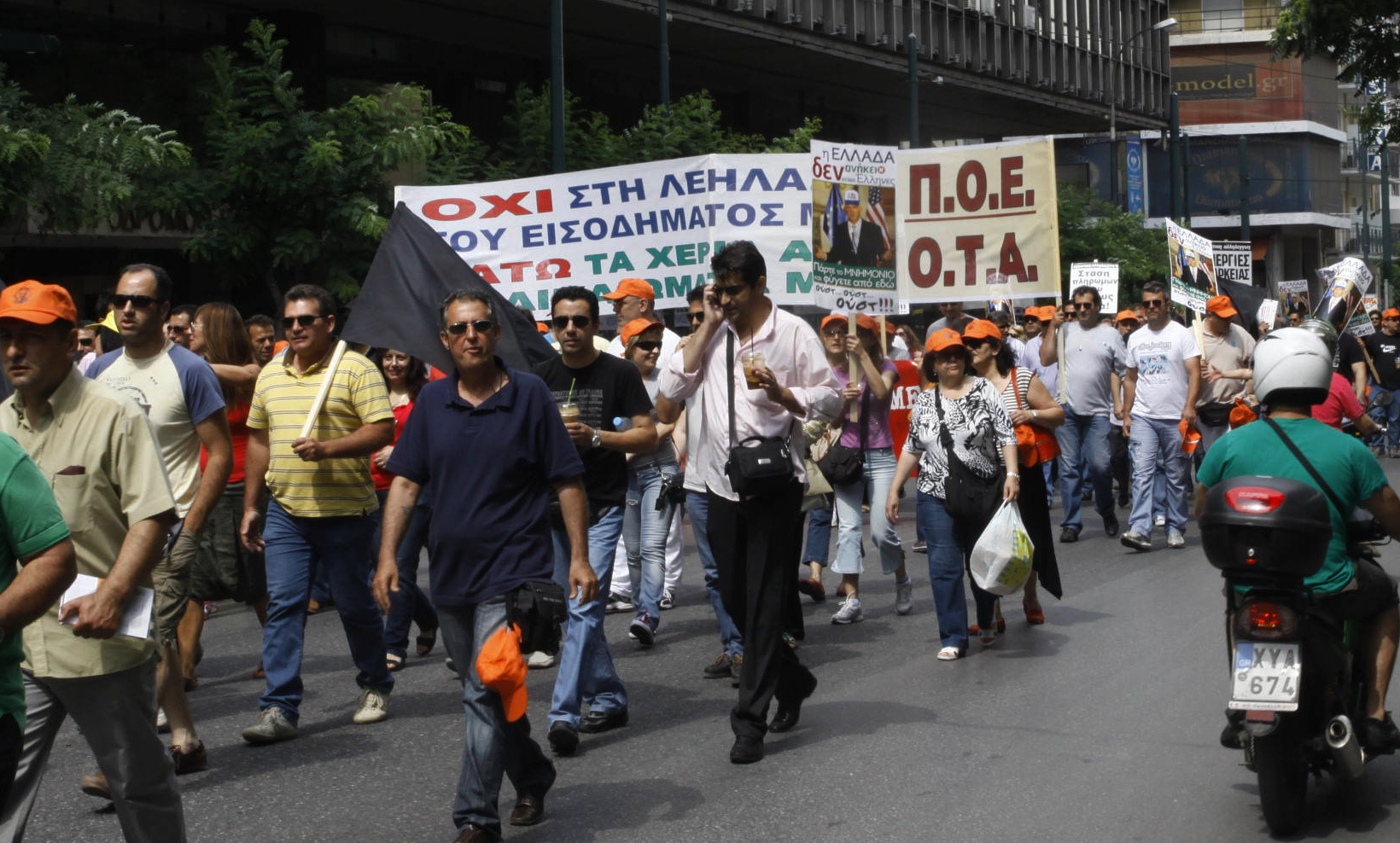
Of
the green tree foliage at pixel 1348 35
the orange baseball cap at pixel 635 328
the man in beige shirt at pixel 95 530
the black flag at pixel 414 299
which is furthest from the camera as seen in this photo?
the green tree foliage at pixel 1348 35

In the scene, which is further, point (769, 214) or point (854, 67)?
point (854, 67)

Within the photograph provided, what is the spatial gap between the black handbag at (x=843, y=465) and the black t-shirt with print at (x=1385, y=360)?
1369 centimetres

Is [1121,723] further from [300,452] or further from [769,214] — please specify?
[769,214]

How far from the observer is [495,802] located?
536cm

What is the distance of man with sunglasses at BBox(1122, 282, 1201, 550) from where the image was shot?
12664 mm

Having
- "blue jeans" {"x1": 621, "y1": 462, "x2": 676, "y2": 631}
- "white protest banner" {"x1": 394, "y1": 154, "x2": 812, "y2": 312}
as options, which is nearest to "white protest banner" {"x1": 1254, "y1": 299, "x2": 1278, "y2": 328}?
"white protest banner" {"x1": 394, "y1": 154, "x2": 812, "y2": 312}

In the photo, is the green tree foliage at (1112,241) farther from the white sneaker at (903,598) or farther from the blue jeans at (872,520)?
the white sneaker at (903,598)

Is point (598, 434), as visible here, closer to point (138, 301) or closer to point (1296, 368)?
point (138, 301)

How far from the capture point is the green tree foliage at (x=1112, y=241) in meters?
46.7

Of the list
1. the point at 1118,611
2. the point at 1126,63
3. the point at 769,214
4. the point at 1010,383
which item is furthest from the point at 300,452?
the point at 1126,63

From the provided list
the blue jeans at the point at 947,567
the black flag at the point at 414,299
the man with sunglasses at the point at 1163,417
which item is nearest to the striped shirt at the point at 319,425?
the black flag at the point at 414,299

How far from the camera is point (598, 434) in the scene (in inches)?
273

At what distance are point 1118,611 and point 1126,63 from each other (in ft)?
151

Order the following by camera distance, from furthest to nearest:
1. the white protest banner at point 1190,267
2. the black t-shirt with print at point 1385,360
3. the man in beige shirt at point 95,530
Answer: the black t-shirt with print at point 1385,360, the white protest banner at point 1190,267, the man in beige shirt at point 95,530
